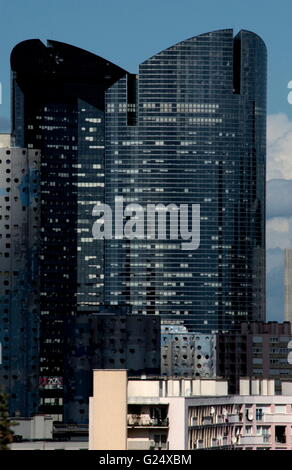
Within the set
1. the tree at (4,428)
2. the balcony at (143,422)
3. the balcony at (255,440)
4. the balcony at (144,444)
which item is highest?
the tree at (4,428)

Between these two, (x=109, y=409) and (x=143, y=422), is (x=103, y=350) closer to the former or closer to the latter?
(x=143, y=422)

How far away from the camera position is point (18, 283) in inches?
7052

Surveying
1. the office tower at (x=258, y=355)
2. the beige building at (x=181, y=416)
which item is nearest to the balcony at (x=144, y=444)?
the beige building at (x=181, y=416)

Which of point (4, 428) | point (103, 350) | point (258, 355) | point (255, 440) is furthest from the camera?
point (103, 350)

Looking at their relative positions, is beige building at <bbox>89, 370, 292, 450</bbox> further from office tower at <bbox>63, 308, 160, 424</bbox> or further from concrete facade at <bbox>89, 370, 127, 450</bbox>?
office tower at <bbox>63, 308, 160, 424</bbox>

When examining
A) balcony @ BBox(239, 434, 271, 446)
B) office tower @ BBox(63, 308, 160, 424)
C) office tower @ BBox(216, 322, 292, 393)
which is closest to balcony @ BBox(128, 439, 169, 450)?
balcony @ BBox(239, 434, 271, 446)

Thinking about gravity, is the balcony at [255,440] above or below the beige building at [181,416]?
below

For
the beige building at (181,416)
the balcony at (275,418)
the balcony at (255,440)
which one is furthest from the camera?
the balcony at (275,418)

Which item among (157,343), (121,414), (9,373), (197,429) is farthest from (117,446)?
(9,373)

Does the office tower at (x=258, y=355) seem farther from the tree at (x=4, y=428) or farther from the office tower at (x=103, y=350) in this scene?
the tree at (x=4, y=428)

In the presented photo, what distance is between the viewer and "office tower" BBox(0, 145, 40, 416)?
17600cm

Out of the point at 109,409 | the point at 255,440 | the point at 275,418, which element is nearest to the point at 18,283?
the point at 275,418

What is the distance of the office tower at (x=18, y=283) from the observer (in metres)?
176
